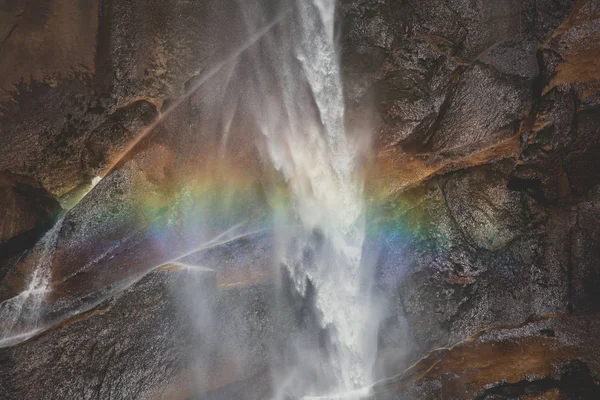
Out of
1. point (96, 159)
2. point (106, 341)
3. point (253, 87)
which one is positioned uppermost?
point (253, 87)

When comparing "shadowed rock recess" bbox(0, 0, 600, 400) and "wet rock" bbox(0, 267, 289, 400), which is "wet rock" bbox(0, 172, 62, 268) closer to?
"shadowed rock recess" bbox(0, 0, 600, 400)

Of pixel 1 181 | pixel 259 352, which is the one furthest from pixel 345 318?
pixel 1 181

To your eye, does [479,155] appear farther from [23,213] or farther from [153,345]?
[23,213]

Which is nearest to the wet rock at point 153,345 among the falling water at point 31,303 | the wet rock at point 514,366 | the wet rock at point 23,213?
the falling water at point 31,303

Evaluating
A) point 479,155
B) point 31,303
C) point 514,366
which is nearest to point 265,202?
point 479,155

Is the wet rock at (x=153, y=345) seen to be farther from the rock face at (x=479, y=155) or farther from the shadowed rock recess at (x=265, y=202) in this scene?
the rock face at (x=479, y=155)

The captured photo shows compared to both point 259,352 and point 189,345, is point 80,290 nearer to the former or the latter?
point 189,345
